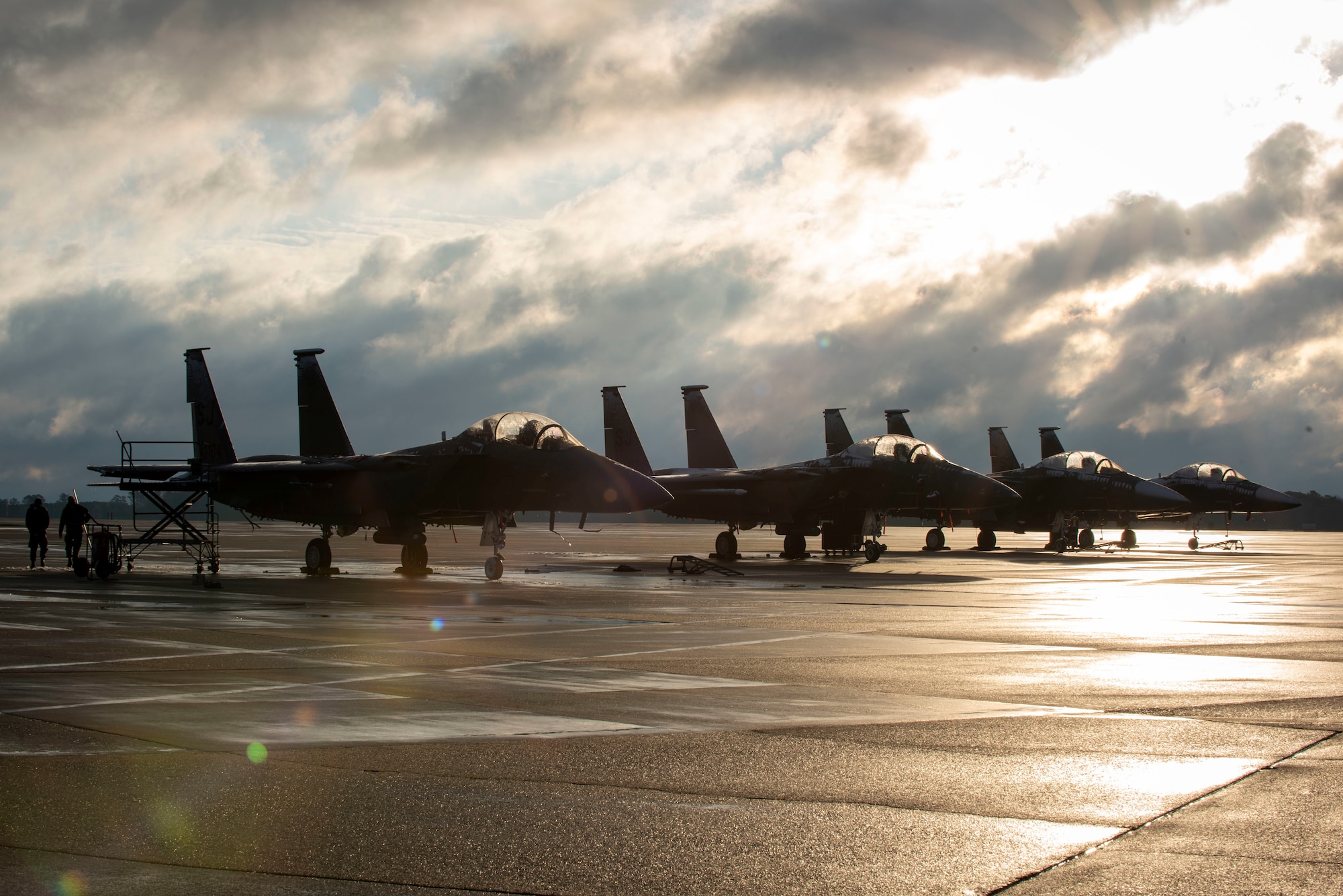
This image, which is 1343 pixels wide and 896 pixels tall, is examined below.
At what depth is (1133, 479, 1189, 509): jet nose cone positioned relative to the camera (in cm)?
3881

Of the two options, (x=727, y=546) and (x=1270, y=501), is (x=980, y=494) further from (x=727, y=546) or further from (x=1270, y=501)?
(x=1270, y=501)

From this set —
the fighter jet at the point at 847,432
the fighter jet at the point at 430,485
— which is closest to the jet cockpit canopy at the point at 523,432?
the fighter jet at the point at 430,485

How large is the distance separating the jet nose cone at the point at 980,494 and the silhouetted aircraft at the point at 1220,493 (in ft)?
48.3

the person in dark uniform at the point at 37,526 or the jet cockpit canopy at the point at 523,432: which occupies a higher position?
the jet cockpit canopy at the point at 523,432

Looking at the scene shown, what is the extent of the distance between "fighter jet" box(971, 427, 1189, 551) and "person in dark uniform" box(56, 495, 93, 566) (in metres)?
27.4

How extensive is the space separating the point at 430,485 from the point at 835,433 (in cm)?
2188

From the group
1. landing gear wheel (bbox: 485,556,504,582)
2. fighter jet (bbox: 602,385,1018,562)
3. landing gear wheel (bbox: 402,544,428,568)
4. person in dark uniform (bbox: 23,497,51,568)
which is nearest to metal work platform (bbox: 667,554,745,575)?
fighter jet (bbox: 602,385,1018,562)

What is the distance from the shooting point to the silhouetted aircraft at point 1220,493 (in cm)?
4259

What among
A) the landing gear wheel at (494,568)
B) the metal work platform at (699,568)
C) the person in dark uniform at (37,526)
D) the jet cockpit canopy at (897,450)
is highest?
the jet cockpit canopy at (897,450)

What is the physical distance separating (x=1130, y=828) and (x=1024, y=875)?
849 mm

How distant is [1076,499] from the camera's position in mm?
39656

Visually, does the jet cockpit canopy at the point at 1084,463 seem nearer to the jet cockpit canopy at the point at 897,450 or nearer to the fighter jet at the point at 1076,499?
→ the fighter jet at the point at 1076,499

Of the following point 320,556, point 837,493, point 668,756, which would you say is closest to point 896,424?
point 837,493

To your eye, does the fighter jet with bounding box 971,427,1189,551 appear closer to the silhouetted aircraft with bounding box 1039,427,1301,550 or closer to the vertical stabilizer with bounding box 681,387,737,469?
the silhouetted aircraft with bounding box 1039,427,1301,550
